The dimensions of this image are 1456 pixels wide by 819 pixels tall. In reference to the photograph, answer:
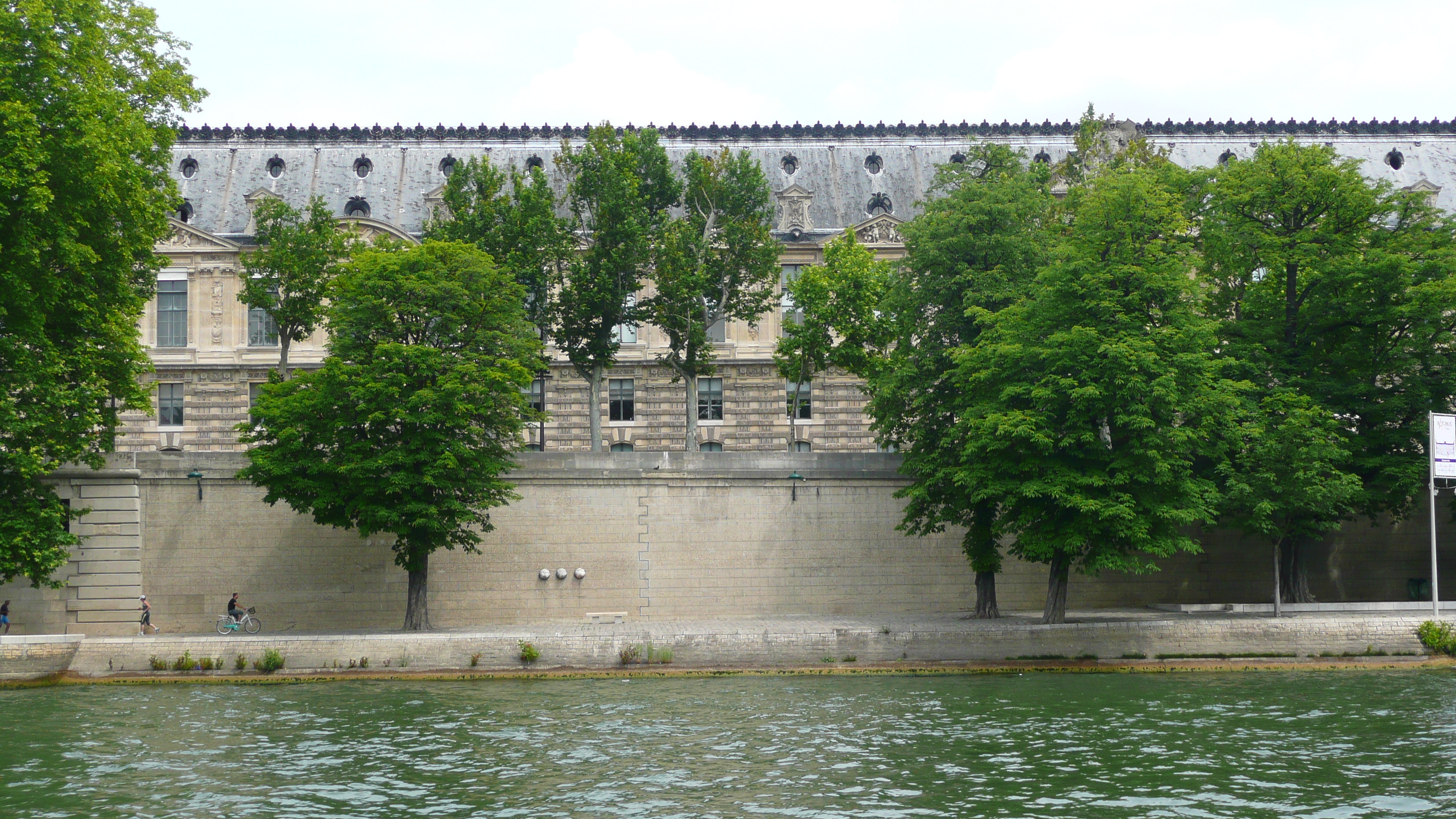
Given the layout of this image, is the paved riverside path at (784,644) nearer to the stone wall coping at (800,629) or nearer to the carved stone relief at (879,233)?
the stone wall coping at (800,629)

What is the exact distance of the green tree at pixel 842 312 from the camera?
178 feet

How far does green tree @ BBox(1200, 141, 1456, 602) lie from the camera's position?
44.7 meters

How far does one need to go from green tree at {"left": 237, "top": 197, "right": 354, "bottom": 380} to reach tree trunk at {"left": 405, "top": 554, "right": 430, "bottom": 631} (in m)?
12.2

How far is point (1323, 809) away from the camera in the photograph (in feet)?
75.4

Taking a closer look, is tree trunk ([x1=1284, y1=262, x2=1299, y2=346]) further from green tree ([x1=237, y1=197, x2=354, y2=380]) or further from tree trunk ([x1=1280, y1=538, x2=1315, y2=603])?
green tree ([x1=237, y1=197, x2=354, y2=380])

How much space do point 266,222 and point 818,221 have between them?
25.7 m

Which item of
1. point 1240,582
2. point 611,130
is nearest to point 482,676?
point 611,130

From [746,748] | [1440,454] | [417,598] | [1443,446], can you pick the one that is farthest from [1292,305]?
[417,598]

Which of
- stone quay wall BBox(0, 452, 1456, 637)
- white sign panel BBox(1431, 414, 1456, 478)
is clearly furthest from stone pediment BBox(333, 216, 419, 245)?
white sign panel BBox(1431, 414, 1456, 478)

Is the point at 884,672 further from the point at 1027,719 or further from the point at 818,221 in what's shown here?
the point at 818,221

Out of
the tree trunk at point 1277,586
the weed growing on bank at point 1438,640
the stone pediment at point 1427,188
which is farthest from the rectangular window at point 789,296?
the weed growing on bank at point 1438,640

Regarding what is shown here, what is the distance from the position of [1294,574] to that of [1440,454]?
6733mm

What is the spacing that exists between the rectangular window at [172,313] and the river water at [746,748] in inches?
1155

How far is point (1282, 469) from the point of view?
42.3m
